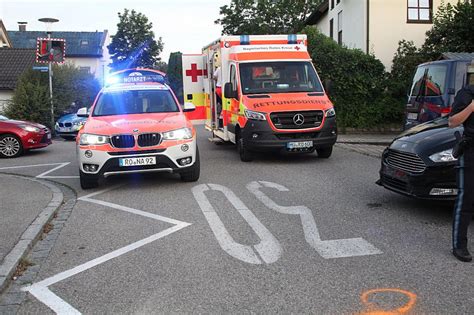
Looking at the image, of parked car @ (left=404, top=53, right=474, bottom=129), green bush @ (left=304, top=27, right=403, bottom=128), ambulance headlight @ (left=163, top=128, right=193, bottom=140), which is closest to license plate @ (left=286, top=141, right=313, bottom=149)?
ambulance headlight @ (left=163, top=128, right=193, bottom=140)

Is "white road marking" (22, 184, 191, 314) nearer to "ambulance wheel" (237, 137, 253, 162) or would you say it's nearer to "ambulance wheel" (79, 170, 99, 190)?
"ambulance wheel" (79, 170, 99, 190)

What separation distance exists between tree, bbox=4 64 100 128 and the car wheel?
7.77 m

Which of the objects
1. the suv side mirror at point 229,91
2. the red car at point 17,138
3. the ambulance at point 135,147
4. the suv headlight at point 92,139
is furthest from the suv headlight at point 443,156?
the red car at point 17,138

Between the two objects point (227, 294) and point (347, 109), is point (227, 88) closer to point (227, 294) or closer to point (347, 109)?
point (227, 294)

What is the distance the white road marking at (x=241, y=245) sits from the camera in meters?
5.10

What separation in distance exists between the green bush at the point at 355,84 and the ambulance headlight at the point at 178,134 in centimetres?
1149

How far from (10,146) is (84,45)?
52.8 m

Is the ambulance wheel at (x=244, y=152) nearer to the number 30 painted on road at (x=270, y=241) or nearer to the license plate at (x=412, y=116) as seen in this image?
the number 30 painted on road at (x=270, y=241)

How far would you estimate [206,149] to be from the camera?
14.5 meters

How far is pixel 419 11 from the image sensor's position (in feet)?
78.5

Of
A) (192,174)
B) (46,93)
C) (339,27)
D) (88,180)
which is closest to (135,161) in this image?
(88,180)

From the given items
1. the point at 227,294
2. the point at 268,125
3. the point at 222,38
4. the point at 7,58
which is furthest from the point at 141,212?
the point at 7,58

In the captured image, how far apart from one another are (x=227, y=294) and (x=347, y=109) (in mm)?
16101

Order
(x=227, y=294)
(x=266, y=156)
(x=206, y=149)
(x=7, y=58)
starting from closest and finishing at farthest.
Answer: (x=227, y=294), (x=266, y=156), (x=206, y=149), (x=7, y=58)
